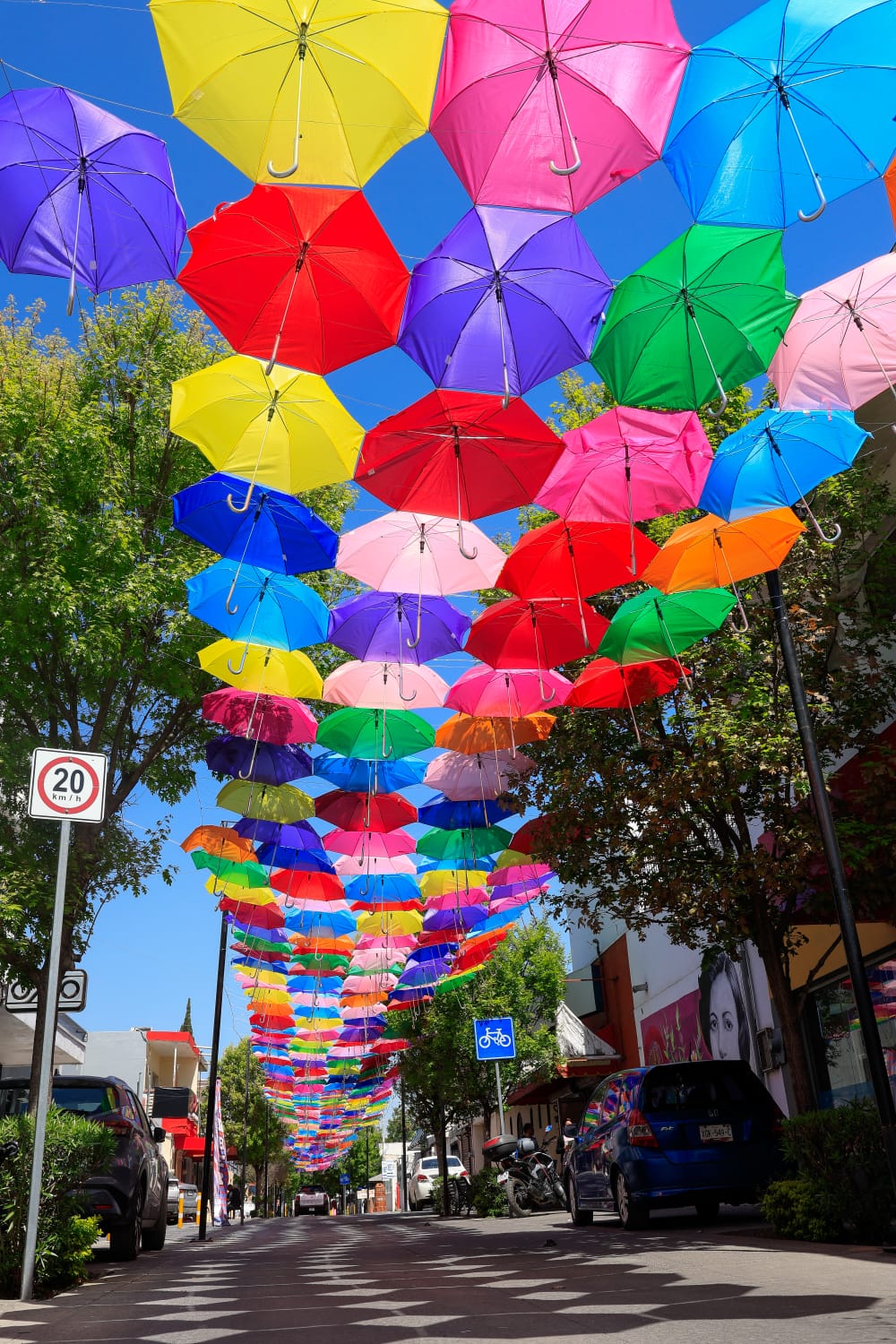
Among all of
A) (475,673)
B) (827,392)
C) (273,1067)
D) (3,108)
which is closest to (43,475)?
(475,673)

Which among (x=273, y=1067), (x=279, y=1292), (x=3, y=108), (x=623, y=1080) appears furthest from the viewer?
(x=273, y=1067)

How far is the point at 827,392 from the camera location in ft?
30.6

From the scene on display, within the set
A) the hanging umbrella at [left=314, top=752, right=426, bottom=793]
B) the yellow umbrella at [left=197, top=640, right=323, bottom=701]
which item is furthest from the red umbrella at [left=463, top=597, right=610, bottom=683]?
the hanging umbrella at [left=314, top=752, right=426, bottom=793]

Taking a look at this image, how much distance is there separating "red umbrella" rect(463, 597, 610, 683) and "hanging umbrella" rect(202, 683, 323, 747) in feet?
10.0

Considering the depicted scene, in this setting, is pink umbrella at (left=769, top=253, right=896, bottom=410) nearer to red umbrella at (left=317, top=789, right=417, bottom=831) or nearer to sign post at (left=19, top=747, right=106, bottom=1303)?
sign post at (left=19, top=747, right=106, bottom=1303)

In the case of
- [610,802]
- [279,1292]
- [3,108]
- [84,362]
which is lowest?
[279,1292]

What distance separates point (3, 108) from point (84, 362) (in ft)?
32.6

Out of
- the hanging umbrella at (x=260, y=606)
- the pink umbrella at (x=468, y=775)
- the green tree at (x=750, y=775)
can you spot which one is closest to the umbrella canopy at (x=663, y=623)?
the green tree at (x=750, y=775)

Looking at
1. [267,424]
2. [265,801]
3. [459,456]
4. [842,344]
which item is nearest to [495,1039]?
[265,801]

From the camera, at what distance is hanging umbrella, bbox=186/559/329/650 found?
12.4 metres

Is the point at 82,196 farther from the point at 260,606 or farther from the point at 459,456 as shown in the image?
the point at 260,606

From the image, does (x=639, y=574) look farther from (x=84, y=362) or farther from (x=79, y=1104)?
(x=84, y=362)

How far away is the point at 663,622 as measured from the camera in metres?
11.8

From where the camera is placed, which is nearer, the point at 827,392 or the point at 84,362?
the point at 827,392
